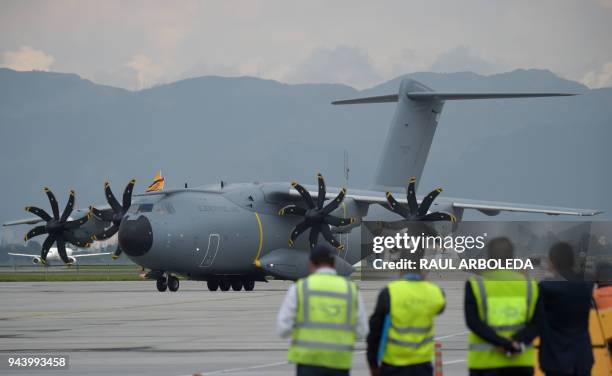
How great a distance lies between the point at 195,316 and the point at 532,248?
1723 cm

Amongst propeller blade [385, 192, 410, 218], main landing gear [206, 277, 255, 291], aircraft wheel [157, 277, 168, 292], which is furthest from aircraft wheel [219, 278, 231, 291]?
propeller blade [385, 192, 410, 218]

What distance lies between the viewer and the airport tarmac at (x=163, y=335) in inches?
715

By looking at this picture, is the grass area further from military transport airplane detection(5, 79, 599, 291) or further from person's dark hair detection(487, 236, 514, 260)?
person's dark hair detection(487, 236, 514, 260)

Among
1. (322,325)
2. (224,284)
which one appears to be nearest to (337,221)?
(224,284)

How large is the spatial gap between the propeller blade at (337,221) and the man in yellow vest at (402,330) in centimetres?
3251

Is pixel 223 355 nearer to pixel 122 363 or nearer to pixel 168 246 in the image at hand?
pixel 122 363

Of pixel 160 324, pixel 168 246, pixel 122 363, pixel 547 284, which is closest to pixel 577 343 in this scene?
pixel 547 284

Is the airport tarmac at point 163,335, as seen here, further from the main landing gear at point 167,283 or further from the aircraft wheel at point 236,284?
the aircraft wheel at point 236,284

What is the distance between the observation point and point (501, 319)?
11.4 m

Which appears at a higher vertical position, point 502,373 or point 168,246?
point 168,246

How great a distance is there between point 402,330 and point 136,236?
30.3m

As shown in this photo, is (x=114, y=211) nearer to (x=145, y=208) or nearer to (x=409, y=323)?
(x=145, y=208)

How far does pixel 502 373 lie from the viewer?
445 inches

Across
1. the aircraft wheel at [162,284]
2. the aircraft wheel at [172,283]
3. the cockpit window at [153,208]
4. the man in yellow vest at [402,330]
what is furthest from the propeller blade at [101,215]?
the man in yellow vest at [402,330]
